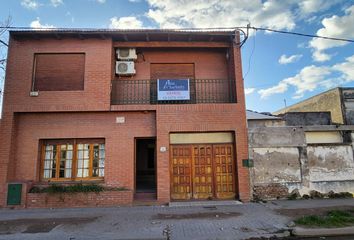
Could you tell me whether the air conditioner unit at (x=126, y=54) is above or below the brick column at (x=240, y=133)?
above

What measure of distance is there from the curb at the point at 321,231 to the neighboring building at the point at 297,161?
3.42 m

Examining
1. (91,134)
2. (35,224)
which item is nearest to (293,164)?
(91,134)

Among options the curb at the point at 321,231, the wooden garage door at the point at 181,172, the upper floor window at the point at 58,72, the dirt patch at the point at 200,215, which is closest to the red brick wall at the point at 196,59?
the upper floor window at the point at 58,72

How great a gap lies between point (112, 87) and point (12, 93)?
379 centimetres

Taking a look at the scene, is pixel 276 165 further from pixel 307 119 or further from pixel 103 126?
pixel 103 126

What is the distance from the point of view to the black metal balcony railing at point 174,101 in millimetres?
10156

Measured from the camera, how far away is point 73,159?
30.6 feet

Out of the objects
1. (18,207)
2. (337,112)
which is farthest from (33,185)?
(337,112)

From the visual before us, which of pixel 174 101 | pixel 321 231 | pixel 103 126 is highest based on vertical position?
pixel 174 101

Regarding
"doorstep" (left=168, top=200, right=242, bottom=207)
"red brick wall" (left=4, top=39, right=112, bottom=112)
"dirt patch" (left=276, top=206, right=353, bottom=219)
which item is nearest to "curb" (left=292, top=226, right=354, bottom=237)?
"dirt patch" (left=276, top=206, right=353, bottom=219)

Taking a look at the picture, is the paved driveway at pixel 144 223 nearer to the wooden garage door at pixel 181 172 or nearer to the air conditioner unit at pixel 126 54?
the wooden garage door at pixel 181 172

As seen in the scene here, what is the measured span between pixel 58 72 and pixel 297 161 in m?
10.4

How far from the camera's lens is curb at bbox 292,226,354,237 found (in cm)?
562

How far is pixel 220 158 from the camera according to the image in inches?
371
